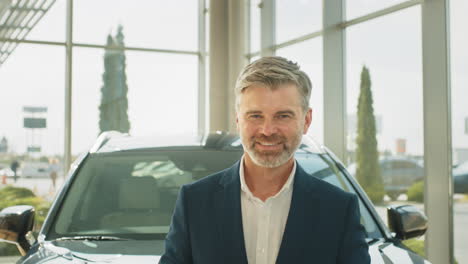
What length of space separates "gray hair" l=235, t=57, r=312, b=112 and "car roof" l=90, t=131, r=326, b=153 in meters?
1.34

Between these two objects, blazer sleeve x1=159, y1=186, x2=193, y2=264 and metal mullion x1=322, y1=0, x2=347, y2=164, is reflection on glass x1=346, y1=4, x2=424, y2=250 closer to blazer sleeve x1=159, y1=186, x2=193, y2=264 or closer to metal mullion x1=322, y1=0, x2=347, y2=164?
metal mullion x1=322, y1=0, x2=347, y2=164

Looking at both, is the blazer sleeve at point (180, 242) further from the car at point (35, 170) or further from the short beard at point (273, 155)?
the car at point (35, 170)

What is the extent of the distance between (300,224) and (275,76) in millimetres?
348

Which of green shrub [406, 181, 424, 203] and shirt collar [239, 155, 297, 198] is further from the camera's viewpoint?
green shrub [406, 181, 424, 203]

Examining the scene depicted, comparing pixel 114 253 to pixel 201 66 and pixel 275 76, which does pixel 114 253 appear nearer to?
pixel 275 76

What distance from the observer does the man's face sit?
1.25m

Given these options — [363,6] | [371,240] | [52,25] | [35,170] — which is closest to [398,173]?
[363,6]

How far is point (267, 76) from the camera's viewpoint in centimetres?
125

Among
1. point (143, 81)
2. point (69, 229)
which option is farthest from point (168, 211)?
point (143, 81)

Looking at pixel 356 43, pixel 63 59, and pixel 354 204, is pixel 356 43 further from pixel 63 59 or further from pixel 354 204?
pixel 354 204

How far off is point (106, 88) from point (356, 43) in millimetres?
4404

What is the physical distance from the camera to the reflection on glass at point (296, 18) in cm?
775

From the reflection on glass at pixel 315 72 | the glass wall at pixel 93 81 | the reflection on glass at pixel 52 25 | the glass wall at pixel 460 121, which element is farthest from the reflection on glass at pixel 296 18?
the reflection on glass at pixel 52 25

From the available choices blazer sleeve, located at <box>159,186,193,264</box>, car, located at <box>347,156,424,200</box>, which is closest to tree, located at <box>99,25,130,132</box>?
car, located at <box>347,156,424,200</box>
